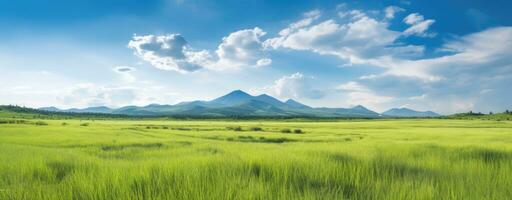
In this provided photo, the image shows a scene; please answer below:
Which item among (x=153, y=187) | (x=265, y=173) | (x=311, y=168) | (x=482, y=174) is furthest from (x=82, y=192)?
(x=482, y=174)

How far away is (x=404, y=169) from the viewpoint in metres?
5.09

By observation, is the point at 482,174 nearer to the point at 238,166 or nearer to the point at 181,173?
the point at 238,166

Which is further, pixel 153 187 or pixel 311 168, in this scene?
pixel 311 168

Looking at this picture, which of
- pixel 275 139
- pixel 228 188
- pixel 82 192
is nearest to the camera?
pixel 228 188

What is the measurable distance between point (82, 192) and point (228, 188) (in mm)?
1322

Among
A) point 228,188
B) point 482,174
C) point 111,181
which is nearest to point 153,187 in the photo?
point 111,181

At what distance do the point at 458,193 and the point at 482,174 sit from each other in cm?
184

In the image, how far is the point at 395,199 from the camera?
270 centimetres

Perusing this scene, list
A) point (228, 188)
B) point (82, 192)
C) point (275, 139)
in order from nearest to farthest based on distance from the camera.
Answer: point (228, 188), point (82, 192), point (275, 139)

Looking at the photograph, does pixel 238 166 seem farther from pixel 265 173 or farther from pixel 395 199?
pixel 395 199

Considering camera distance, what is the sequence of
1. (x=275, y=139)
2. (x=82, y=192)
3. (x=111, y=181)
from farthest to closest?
(x=275, y=139)
(x=111, y=181)
(x=82, y=192)

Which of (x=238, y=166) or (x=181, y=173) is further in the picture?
(x=238, y=166)

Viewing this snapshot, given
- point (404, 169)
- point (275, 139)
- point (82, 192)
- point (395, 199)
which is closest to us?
point (395, 199)

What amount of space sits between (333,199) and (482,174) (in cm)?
270
